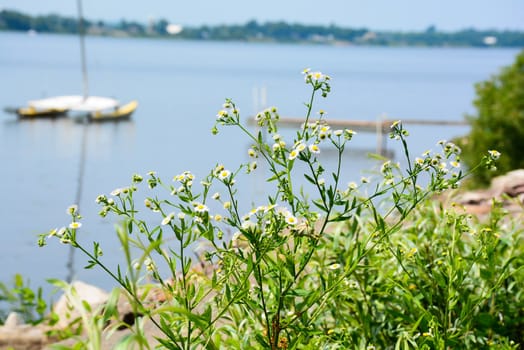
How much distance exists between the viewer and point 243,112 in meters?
25.5

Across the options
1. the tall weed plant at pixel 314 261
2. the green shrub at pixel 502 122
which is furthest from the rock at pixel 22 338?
the green shrub at pixel 502 122

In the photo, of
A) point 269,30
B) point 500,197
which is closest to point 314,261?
point 500,197

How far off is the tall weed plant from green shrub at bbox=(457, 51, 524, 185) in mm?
4896

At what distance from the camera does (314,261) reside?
2.50 metres

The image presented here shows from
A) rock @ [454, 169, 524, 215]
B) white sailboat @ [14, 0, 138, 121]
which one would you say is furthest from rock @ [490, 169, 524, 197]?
white sailboat @ [14, 0, 138, 121]

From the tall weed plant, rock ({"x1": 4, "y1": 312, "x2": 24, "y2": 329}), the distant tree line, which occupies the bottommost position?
the distant tree line

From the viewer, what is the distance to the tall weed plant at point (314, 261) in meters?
1.49

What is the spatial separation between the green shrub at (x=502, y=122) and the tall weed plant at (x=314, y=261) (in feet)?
16.1

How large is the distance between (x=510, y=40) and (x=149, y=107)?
48624 mm

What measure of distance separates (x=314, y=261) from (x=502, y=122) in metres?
5.43

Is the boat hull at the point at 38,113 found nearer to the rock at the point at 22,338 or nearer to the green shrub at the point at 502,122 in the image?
the green shrub at the point at 502,122

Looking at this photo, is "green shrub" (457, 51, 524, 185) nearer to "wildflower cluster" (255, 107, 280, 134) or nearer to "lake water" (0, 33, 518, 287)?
"lake water" (0, 33, 518, 287)

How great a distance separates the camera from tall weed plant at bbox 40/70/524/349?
4.90ft

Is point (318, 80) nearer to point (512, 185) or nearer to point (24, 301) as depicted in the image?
point (24, 301)
